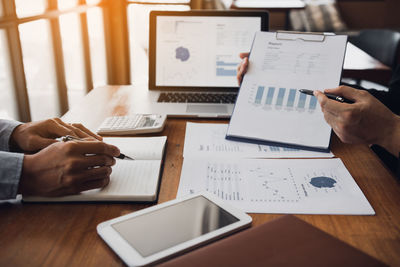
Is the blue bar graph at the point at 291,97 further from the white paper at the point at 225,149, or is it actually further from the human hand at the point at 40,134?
the human hand at the point at 40,134

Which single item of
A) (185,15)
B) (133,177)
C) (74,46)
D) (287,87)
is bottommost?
(74,46)

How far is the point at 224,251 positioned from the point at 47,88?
194 cm

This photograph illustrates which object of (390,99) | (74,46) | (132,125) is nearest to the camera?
(132,125)

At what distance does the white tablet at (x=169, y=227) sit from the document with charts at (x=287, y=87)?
0.41 metres

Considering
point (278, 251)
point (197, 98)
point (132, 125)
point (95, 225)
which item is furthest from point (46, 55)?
point (278, 251)

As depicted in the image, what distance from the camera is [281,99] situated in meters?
1.07

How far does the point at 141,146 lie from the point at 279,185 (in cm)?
37

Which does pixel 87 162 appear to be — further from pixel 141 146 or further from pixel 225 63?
pixel 225 63

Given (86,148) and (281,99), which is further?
(281,99)

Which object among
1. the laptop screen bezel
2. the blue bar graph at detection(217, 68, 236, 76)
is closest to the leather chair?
the laptop screen bezel

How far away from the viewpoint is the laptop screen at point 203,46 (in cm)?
150

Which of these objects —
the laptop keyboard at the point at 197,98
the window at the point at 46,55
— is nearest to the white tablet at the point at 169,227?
the laptop keyboard at the point at 197,98

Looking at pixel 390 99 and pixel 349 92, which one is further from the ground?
pixel 349 92

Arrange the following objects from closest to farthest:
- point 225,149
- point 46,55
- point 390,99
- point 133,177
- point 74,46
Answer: point 133,177
point 225,149
point 390,99
point 46,55
point 74,46
